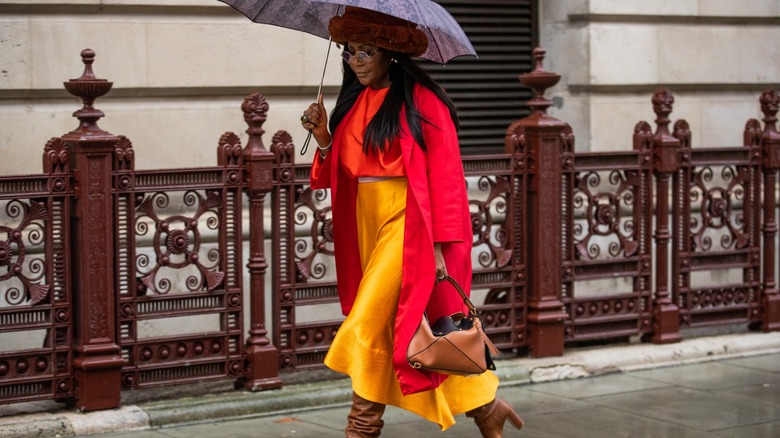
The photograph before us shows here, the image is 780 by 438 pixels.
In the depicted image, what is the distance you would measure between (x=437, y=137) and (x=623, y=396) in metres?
3.02

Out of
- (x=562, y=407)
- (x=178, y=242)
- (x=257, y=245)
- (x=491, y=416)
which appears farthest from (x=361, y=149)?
(x=562, y=407)

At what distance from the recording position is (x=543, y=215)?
878 centimetres

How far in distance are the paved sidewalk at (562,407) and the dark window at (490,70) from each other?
264 centimetres

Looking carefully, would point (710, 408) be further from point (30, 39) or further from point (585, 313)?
point (30, 39)

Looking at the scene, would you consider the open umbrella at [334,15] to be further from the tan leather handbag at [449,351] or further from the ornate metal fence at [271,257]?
the ornate metal fence at [271,257]

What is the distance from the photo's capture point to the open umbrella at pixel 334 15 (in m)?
5.78

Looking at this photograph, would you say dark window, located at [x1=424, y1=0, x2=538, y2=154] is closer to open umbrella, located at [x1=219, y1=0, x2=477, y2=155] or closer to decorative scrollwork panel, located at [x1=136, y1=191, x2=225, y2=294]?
decorative scrollwork panel, located at [x1=136, y1=191, x2=225, y2=294]

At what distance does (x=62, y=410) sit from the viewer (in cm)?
741

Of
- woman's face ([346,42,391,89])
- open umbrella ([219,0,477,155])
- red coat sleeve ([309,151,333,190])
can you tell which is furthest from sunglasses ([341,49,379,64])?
red coat sleeve ([309,151,333,190])

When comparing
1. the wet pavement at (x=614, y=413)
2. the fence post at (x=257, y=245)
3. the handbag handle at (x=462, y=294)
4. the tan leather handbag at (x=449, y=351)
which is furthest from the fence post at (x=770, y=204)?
the tan leather handbag at (x=449, y=351)

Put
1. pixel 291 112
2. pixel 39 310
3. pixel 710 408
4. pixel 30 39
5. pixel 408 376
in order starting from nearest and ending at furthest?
pixel 408 376, pixel 39 310, pixel 710 408, pixel 30 39, pixel 291 112

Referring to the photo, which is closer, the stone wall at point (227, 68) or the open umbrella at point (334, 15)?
the open umbrella at point (334, 15)

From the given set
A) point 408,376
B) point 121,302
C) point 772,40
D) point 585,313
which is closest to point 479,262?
point 585,313

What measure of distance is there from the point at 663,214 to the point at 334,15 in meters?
3.81
